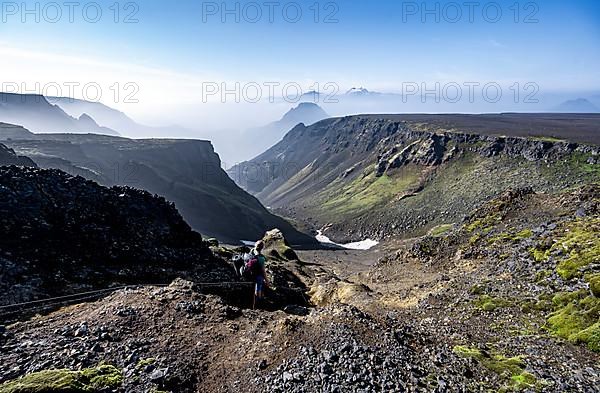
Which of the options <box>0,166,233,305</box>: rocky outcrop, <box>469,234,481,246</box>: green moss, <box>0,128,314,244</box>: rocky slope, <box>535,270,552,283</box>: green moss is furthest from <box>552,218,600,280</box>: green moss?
<box>0,128,314,244</box>: rocky slope

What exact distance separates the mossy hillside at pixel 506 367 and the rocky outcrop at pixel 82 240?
25777 millimetres

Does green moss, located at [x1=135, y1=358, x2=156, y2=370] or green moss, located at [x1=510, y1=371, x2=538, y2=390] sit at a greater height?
green moss, located at [x1=135, y1=358, x2=156, y2=370]

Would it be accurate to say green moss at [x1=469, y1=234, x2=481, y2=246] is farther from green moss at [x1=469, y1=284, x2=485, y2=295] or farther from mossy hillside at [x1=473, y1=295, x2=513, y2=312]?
mossy hillside at [x1=473, y1=295, x2=513, y2=312]

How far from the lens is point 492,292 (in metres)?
30.9

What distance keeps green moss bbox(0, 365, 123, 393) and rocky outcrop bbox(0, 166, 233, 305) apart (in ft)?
43.7

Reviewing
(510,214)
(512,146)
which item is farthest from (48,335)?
(512,146)

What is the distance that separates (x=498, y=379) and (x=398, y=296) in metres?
21.4

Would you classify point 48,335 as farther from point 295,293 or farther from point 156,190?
point 156,190

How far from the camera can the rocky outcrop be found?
2747 cm

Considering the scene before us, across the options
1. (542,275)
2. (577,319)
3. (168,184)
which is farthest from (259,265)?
(168,184)

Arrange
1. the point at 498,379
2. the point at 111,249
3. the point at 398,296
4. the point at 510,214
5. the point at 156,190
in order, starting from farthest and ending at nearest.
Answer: the point at 156,190 → the point at 510,214 → the point at 398,296 → the point at 111,249 → the point at 498,379

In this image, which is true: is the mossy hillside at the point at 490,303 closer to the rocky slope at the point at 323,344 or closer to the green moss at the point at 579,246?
the rocky slope at the point at 323,344

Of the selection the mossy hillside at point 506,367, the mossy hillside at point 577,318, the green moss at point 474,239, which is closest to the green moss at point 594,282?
the mossy hillside at point 577,318

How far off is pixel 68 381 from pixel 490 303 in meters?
27.2
